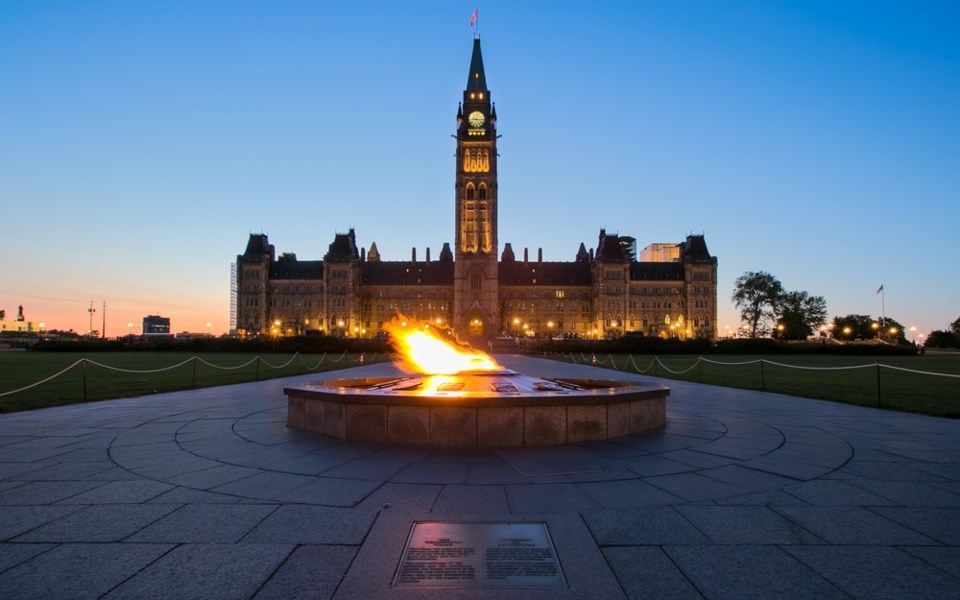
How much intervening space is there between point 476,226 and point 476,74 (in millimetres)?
31860

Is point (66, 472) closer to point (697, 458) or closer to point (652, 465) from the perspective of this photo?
point (652, 465)

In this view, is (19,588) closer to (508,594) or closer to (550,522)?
(508,594)

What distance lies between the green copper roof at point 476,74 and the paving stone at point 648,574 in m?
105

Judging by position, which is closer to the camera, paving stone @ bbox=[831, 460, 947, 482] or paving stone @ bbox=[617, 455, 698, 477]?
paving stone @ bbox=[831, 460, 947, 482]

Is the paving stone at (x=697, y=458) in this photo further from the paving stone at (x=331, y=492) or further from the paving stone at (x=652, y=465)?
the paving stone at (x=331, y=492)

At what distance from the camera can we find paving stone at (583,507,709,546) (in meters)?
3.95

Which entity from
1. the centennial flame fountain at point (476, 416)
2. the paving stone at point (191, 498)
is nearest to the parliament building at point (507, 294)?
the centennial flame fountain at point (476, 416)

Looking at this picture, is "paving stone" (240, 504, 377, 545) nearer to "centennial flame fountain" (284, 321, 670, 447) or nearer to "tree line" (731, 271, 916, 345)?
"centennial flame fountain" (284, 321, 670, 447)

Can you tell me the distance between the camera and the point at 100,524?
4277mm

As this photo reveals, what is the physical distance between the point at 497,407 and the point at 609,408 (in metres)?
1.99

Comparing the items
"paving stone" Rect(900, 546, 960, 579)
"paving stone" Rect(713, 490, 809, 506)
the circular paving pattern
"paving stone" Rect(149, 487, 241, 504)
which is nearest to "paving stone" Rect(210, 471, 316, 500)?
the circular paving pattern

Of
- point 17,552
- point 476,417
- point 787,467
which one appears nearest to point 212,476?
point 17,552

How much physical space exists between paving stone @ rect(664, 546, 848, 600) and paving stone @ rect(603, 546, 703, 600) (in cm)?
8

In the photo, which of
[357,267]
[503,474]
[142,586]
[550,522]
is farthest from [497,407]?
[357,267]
